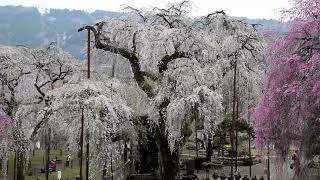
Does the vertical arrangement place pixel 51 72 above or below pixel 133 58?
below

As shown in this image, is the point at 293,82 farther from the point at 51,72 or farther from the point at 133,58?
the point at 51,72

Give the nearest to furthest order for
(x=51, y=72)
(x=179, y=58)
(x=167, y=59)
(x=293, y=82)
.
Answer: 1. (x=293, y=82)
2. (x=167, y=59)
3. (x=179, y=58)
4. (x=51, y=72)

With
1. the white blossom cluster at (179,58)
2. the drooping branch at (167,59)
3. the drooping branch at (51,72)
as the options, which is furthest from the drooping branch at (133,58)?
the drooping branch at (51,72)

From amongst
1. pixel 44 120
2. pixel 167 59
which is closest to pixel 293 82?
pixel 167 59

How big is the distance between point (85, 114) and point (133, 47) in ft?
17.4

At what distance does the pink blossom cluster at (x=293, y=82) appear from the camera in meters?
13.2

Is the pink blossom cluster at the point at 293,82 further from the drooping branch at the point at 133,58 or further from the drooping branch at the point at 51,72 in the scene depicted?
the drooping branch at the point at 51,72

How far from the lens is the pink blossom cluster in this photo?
1320 cm

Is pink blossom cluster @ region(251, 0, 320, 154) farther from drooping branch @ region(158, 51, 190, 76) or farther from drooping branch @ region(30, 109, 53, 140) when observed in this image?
drooping branch @ region(30, 109, 53, 140)

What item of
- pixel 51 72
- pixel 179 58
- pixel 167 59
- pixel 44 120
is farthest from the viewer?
pixel 51 72

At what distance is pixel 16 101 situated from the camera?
23344 mm

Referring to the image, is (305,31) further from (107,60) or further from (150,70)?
(107,60)

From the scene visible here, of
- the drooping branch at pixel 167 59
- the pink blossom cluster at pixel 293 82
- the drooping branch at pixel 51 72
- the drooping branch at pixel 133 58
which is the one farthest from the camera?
the drooping branch at pixel 51 72

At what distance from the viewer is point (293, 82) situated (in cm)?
1363
